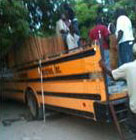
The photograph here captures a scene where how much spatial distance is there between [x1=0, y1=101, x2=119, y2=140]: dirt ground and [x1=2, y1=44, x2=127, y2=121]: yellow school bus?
17.6 inches

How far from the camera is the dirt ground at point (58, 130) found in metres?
6.31

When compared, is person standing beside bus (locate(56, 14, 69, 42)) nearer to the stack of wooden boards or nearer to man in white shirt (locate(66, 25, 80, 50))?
man in white shirt (locate(66, 25, 80, 50))

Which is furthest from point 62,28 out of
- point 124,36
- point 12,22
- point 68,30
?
point 124,36

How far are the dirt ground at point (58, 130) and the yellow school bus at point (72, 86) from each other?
448mm

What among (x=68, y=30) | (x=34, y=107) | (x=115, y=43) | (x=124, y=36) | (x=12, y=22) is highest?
(x=12, y=22)

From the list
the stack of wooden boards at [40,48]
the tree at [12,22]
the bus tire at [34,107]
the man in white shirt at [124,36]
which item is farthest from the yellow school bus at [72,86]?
the man in white shirt at [124,36]

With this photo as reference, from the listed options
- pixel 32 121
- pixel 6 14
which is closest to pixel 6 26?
pixel 6 14

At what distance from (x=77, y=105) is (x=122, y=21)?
231 cm

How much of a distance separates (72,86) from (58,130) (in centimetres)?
148

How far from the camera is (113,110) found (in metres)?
4.92

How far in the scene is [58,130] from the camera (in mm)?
6980

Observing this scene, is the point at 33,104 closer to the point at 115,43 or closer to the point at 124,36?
the point at 115,43

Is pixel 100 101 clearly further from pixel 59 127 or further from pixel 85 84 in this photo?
pixel 59 127

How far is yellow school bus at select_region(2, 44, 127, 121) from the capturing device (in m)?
5.14
